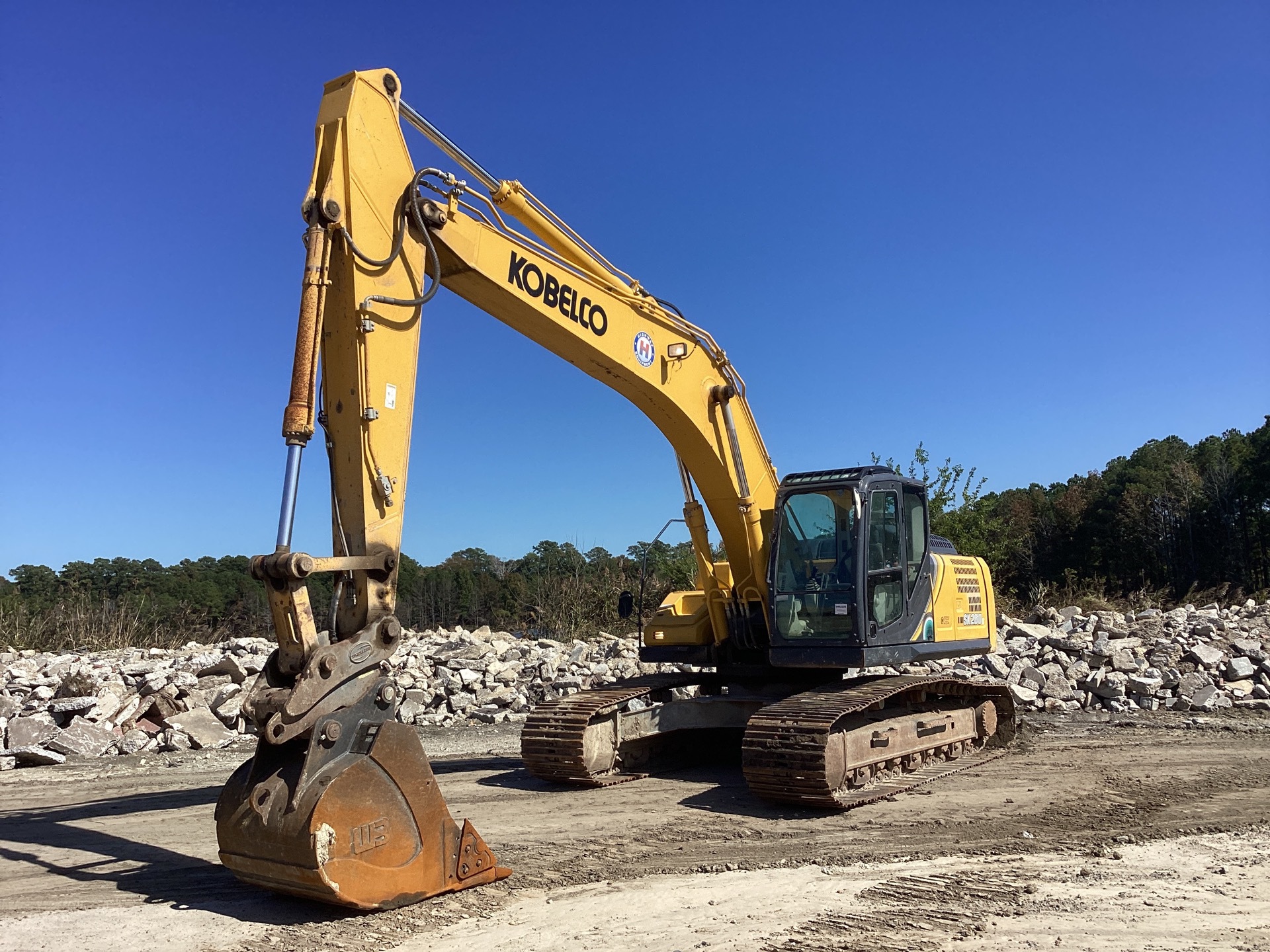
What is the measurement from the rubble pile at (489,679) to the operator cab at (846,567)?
136 inches

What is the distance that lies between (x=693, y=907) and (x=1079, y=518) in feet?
152

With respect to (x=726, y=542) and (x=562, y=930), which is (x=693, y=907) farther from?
(x=726, y=542)

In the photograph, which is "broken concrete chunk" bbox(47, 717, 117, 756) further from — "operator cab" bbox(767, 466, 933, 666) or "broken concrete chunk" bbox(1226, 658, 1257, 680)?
"broken concrete chunk" bbox(1226, 658, 1257, 680)

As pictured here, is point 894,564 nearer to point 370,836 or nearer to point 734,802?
point 734,802

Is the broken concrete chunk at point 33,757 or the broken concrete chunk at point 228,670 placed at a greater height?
the broken concrete chunk at point 228,670

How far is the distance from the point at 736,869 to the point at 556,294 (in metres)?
4.17

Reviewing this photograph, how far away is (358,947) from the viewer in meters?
4.61

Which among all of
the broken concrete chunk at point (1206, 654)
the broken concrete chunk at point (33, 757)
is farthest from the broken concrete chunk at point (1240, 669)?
the broken concrete chunk at point (33, 757)

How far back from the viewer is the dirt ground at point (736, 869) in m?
4.79

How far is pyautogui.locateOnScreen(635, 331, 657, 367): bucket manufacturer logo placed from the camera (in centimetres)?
805

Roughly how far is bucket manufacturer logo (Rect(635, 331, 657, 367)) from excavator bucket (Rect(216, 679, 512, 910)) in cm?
387

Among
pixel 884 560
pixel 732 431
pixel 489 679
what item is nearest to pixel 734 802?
pixel 884 560

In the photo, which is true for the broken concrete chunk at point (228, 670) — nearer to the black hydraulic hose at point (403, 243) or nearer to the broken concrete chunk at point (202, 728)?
the broken concrete chunk at point (202, 728)

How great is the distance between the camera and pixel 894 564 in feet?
28.0
